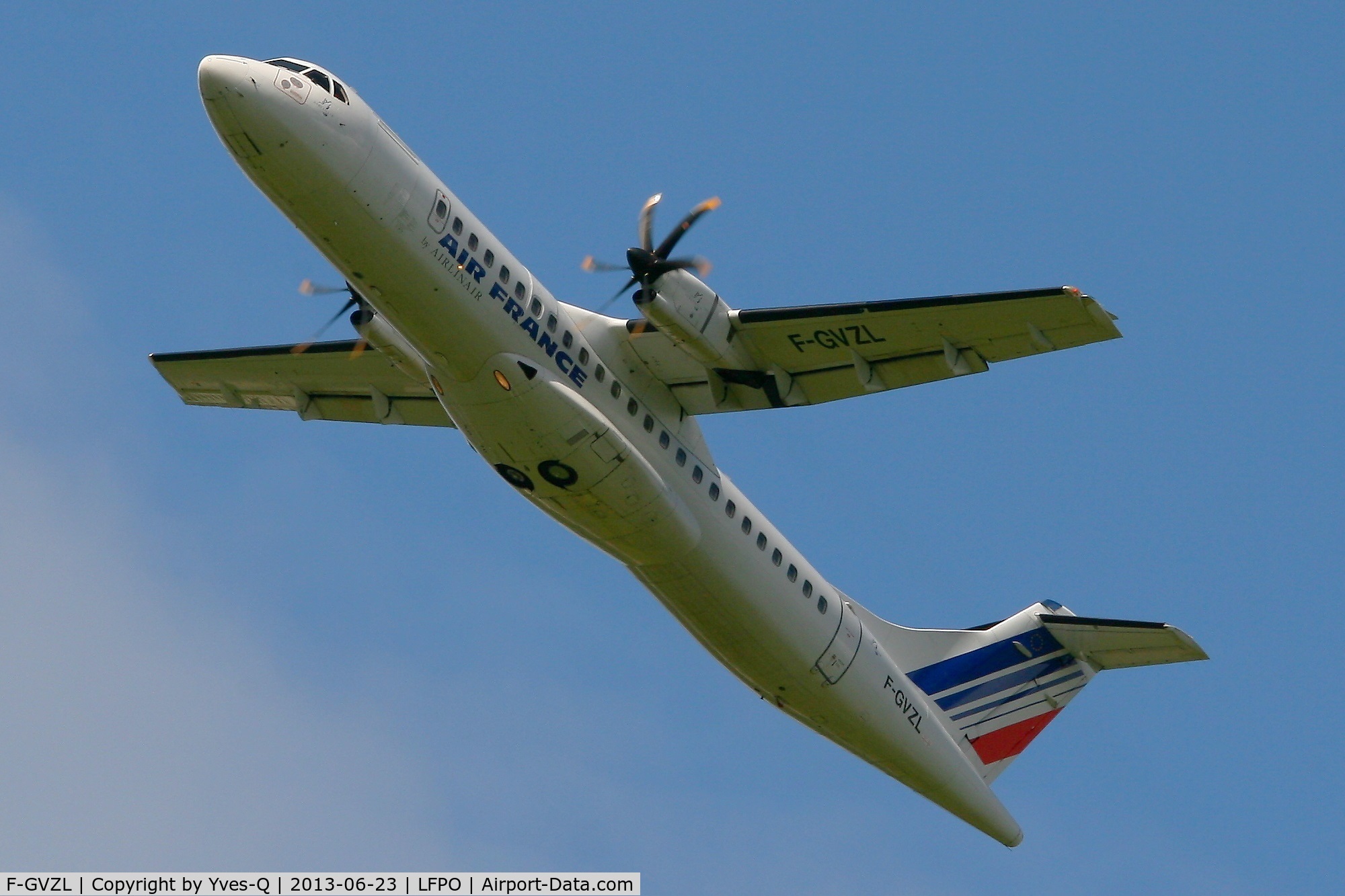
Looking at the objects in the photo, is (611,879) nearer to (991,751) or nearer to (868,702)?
(868,702)

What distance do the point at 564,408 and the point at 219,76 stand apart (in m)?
4.91

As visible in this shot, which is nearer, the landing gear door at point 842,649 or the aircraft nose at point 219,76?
the aircraft nose at point 219,76

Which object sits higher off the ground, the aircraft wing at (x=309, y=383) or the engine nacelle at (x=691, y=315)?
the aircraft wing at (x=309, y=383)

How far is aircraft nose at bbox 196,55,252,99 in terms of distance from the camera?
15.4 m

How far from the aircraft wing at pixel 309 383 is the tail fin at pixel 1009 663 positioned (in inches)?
266

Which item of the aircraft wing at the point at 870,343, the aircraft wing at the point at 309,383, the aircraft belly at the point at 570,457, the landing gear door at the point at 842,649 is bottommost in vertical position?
the landing gear door at the point at 842,649

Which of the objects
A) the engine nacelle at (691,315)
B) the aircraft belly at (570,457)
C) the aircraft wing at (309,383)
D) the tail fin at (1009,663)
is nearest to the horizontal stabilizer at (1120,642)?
the tail fin at (1009,663)

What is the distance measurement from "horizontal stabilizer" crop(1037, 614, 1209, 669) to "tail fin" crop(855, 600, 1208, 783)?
1 centimetres

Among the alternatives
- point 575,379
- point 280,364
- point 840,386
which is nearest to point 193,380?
point 280,364

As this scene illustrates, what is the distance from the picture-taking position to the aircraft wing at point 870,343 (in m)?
17.2

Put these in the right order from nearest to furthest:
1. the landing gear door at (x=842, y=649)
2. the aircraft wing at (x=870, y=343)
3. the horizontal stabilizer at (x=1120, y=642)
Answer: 1. the aircraft wing at (x=870, y=343)
2. the landing gear door at (x=842, y=649)
3. the horizontal stabilizer at (x=1120, y=642)

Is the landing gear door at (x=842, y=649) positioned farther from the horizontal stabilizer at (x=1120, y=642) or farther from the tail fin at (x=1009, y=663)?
the horizontal stabilizer at (x=1120, y=642)

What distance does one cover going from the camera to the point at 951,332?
1800 cm

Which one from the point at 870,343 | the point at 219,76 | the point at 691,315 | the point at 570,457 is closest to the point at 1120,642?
the point at 870,343
